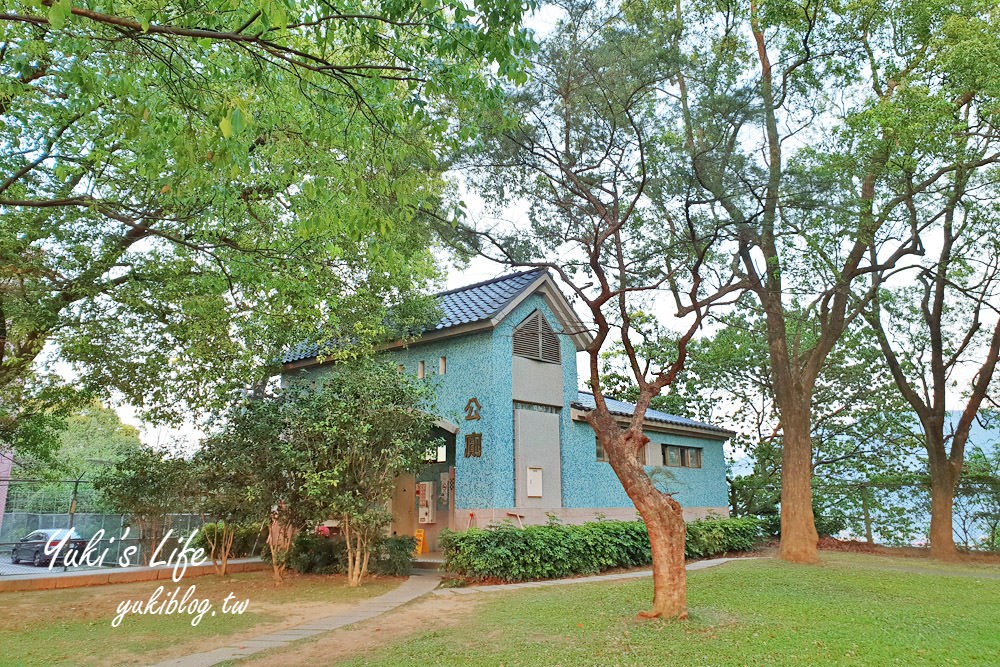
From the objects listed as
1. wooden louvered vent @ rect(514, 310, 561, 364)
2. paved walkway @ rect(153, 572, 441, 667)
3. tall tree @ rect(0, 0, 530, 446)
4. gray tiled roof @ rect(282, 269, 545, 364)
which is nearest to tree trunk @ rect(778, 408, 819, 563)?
wooden louvered vent @ rect(514, 310, 561, 364)

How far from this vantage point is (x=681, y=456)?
71.2ft

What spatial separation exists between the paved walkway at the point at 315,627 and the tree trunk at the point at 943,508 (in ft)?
44.5

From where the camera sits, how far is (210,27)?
18.0 ft

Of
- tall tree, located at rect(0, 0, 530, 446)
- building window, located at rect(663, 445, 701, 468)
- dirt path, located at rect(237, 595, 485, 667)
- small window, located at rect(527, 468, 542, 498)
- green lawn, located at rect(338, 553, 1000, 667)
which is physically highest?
tall tree, located at rect(0, 0, 530, 446)

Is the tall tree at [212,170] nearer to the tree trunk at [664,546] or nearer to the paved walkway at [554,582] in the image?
the tree trunk at [664,546]

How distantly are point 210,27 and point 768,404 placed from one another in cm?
2322

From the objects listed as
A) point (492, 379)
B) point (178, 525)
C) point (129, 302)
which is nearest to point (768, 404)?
point (492, 379)

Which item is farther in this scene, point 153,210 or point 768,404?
point 768,404

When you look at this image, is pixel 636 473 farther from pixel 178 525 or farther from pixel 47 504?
pixel 47 504

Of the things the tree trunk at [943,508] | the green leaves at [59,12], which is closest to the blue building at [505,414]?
the tree trunk at [943,508]

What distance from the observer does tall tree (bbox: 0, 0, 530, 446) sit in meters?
5.48

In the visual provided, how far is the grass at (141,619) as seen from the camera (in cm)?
741

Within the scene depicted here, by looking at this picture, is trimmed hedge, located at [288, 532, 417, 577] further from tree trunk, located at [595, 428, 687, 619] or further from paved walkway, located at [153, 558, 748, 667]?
tree trunk, located at [595, 428, 687, 619]

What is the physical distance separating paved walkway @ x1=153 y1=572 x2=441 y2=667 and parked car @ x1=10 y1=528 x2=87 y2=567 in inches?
299
